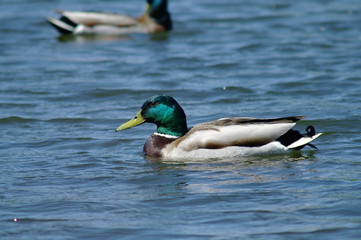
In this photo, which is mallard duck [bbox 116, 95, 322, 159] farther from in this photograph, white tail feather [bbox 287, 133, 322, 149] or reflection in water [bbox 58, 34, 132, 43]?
reflection in water [bbox 58, 34, 132, 43]

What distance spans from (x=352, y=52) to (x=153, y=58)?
393cm

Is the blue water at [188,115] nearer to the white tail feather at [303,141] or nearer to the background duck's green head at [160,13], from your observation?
the white tail feather at [303,141]

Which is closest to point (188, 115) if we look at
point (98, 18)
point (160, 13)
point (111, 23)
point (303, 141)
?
point (303, 141)

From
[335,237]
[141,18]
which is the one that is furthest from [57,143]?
[141,18]

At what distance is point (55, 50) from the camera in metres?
17.9

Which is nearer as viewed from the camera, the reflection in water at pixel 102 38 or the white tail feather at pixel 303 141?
the white tail feather at pixel 303 141

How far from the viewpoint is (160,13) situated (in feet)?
64.7

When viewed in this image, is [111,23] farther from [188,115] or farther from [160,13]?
[188,115]

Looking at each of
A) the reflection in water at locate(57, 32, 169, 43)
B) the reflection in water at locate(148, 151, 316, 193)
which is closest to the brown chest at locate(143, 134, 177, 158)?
the reflection in water at locate(148, 151, 316, 193)

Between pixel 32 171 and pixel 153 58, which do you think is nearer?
pixel 32 171

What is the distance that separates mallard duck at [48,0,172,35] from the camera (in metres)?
19.5

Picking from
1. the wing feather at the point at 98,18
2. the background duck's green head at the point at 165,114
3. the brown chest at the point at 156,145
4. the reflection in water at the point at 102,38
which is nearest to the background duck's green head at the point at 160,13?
the reflection in water at the point at 102,38

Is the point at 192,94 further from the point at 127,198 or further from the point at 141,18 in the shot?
the point at 141,18

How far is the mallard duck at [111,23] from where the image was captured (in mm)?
19484
